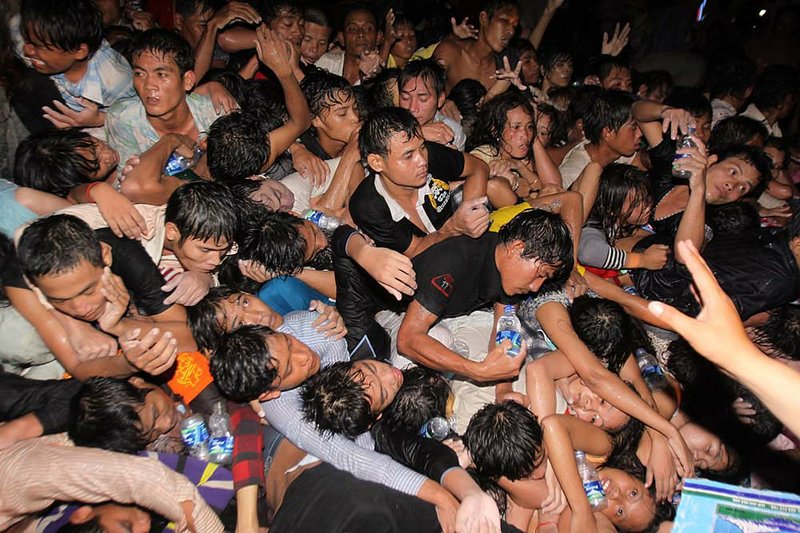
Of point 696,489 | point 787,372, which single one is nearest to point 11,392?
point 696,489

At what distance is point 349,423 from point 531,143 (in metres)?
2.66

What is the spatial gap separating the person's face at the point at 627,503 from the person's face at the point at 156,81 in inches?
135

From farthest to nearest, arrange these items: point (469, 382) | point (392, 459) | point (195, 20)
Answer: point (195, 20) → point (469, 382) → point (392, 459)

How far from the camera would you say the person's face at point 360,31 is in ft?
17.3

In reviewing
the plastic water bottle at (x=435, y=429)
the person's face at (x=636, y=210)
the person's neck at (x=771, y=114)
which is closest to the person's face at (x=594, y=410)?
the plastic water bottle at (x=435, y=429)

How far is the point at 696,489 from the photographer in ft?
5.30

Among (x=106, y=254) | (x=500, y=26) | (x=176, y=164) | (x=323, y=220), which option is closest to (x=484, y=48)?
(x=500, y=26)

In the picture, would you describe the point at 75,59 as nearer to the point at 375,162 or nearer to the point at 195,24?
the point at 195,24

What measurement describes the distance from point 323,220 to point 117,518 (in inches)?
78.1

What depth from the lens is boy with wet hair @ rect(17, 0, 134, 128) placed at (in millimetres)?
3375

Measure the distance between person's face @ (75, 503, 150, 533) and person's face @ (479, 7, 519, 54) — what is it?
4.90 meters

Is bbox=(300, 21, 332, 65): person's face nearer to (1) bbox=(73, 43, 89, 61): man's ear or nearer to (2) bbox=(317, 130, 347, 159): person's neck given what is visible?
(2) bbox=(317, 130, 347, 159): person's neck

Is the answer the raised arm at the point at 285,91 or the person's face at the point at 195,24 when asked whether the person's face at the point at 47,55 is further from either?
the person's face at the point at 195,24

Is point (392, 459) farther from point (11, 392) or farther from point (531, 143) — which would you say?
point (531, 143)
